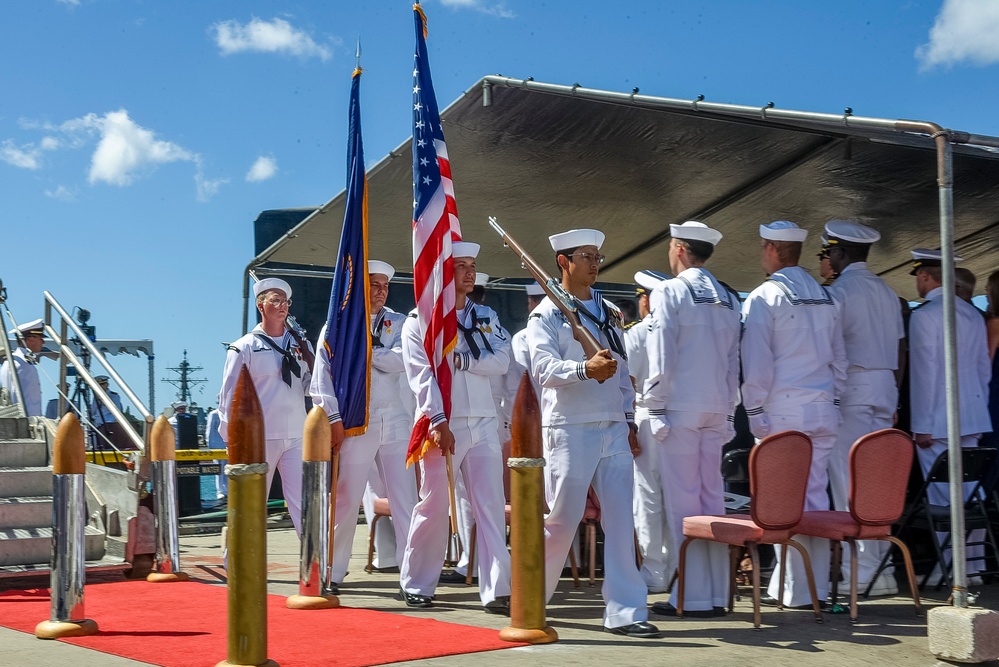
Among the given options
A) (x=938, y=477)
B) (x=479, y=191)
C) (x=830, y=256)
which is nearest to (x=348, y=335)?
(x=479, y=191)

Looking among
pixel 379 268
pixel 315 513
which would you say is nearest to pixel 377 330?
pixel 379 268

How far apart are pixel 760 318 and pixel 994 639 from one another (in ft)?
8.62

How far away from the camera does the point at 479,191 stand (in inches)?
366

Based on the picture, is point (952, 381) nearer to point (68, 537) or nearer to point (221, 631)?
point (221, 631)

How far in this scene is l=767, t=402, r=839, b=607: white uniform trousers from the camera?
654 centimetres

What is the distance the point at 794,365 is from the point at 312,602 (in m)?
3.31

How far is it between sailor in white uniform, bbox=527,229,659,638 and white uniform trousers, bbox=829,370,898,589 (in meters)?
1.90

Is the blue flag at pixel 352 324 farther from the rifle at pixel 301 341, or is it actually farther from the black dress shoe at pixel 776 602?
the black dress shoe at pixel 776 602

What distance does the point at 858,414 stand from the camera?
24.0 feet

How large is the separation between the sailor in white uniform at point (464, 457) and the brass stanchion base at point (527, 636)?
4.13ft

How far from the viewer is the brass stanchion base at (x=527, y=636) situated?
495 centimetres

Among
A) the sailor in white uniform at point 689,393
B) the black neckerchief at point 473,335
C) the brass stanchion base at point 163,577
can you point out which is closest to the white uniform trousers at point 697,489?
the sailor in white uniform at point 689,393

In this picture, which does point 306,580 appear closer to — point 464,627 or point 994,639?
Result: point 464,627

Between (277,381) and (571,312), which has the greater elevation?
(571,312)
